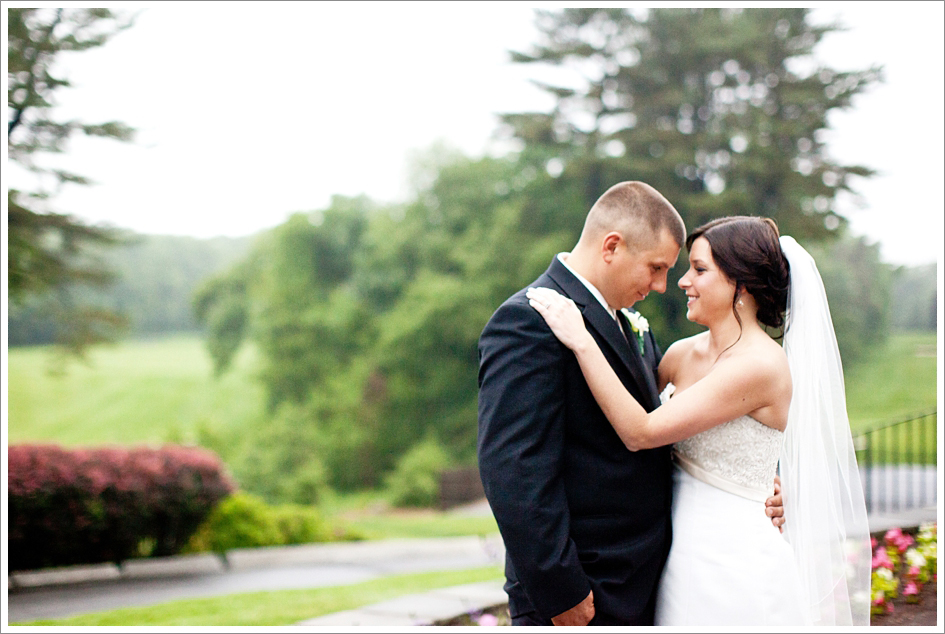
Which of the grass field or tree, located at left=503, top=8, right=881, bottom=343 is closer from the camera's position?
tree, located at left=503, top=8, right=881, bottom=343

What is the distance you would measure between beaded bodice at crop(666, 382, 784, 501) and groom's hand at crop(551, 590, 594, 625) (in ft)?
2.14

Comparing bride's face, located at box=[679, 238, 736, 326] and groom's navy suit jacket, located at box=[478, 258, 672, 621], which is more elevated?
bride's face, located at box=[679, 238, 736, 326]

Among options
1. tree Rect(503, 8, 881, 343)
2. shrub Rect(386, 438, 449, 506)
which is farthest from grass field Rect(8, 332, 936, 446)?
tree Rect(503, 8, 881, 343)

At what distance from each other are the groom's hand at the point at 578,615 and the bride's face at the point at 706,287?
97cm

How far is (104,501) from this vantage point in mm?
7324

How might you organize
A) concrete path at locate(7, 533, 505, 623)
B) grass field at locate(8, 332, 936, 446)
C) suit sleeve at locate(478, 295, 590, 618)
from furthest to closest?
grass field at locate(8, 332, 936, 446), concrete path at locate(7, 533, 505, 623), suit sleeve at locate(478, 295, 590, 618)

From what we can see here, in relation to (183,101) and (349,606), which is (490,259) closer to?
(183,101)

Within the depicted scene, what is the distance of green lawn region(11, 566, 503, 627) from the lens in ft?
16.6

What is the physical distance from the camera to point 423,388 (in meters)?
21.4

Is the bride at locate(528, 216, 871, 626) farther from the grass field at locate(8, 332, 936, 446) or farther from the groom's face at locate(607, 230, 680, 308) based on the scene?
the grass field at locate(8, 332, 936, 446)

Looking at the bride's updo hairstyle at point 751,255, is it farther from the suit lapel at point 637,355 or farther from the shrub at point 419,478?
the shrub at point 419,478

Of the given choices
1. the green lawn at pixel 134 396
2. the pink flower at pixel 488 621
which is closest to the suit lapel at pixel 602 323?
the pink flower at pixel 488 621

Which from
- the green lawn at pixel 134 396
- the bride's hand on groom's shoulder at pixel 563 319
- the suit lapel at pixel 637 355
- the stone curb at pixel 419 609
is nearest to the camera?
the bride's hand on groom's shoulder at pixel 563 319

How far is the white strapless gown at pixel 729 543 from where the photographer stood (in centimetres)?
240
